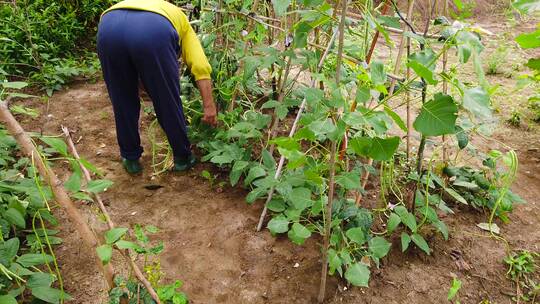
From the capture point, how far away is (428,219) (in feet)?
5.89

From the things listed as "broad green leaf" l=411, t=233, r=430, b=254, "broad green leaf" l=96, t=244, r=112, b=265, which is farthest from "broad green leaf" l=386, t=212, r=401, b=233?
"broad green leaf" l=96, t=244, r=112, b=265

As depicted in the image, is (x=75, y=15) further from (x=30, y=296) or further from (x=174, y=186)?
(x=30, y=296)

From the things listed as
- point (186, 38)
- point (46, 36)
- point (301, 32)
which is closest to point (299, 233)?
point (301, 32)

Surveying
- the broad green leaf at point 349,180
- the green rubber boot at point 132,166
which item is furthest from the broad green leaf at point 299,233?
the green rubber boot at point 132,166

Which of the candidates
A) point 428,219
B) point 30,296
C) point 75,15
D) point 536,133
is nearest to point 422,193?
point 428,219

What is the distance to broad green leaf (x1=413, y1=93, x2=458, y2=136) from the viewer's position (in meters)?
0.98

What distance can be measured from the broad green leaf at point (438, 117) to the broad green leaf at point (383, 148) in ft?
0.25

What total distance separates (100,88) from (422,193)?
291 cm

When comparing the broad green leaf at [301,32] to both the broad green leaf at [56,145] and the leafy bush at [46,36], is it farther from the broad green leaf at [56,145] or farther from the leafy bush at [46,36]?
the leafy bush at [46,36]

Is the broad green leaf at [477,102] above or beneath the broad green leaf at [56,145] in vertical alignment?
above

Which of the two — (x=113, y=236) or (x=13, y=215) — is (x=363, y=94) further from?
(x=13, y=215)

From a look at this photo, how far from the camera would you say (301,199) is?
5.04 feet

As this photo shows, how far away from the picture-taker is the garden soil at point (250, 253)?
64.4 inches

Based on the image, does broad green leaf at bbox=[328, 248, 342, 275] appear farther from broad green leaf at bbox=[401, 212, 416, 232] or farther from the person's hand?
the person's hand
